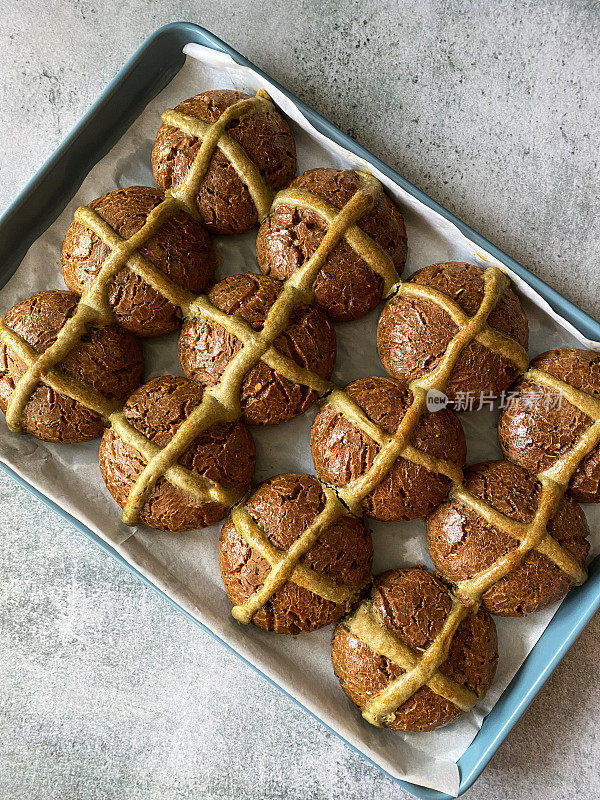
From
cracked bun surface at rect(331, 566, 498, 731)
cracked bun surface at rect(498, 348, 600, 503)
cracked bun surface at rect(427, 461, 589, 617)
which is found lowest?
cracked bun surface at rect(331, 566, 498, 731)

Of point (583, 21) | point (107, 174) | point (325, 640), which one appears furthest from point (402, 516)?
point (583, 21)

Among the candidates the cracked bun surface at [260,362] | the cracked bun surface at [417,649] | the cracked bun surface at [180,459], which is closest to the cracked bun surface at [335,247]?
the cracked bun surface at [260,362]

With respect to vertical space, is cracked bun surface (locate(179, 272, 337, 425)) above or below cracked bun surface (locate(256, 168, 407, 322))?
below

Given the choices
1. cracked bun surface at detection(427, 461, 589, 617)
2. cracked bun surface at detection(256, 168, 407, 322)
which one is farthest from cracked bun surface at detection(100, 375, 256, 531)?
cracked bun surface at detection(427, 461, 589, 617)

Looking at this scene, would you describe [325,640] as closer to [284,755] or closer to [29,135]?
[284,755]

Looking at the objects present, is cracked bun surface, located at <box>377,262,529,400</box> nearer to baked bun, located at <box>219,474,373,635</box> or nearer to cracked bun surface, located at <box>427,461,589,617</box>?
cracked bun surface, located at <box>427,461,589,617</box>

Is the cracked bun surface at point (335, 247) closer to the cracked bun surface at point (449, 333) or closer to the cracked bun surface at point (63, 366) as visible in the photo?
the cracked bun surface at point (449, 333)

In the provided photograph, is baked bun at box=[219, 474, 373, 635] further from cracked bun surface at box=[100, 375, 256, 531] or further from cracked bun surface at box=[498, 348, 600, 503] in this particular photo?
cracked bun surface at box=[498, 348, 600, 503]
